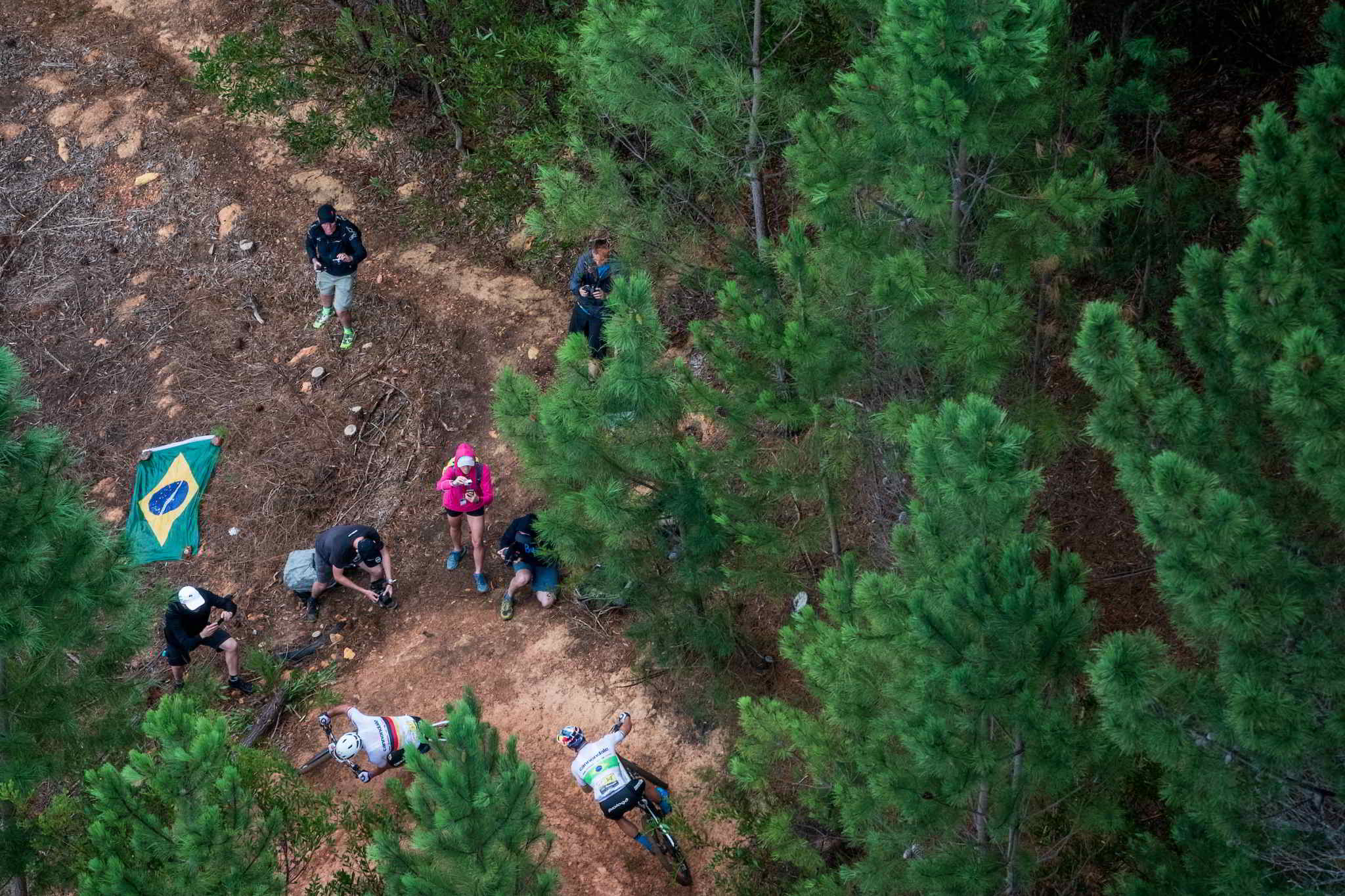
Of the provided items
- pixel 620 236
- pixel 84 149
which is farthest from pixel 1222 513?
pixel 84 149

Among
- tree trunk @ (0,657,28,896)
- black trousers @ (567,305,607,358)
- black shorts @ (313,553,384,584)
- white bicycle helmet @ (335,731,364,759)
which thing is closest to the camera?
tree trunk @ (0,657,28,896)

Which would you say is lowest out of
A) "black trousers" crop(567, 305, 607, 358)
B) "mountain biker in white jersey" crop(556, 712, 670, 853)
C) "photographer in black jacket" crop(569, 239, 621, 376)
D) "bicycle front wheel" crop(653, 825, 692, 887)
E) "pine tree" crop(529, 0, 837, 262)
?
"bicycle front wheel" crop(653, 825, 692, 887)

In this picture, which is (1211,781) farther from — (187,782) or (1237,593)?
(187,782)

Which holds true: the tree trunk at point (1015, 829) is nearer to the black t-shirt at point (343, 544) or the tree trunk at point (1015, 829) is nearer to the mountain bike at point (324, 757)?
the mountain bike at point (324, 757)

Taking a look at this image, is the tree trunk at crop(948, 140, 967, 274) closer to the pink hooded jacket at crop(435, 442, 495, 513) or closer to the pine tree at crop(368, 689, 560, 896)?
the pine tree at crop(368, 689, 560, 896)

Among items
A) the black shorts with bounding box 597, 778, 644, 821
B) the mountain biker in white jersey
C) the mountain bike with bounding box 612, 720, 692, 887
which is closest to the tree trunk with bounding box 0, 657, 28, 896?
the mountain biker in white jersey

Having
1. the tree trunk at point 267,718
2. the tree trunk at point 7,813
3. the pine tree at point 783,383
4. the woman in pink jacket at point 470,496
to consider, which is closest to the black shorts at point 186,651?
the tree trunk at point 267,718

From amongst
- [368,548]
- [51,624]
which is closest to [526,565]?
[368,548]
